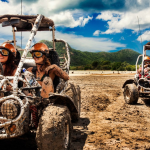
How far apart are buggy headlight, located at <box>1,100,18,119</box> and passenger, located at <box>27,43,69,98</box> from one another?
3.95ft

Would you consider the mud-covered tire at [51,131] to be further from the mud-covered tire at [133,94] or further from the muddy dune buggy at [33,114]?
the mud-covered tire at [133,94]

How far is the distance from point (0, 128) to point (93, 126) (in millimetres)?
3014

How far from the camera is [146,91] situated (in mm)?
7656

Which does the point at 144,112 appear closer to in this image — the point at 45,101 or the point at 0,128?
the point at 45,101

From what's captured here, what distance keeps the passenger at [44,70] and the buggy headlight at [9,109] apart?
3.95ft

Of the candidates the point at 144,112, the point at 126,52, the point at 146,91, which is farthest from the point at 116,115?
the point at 126,52

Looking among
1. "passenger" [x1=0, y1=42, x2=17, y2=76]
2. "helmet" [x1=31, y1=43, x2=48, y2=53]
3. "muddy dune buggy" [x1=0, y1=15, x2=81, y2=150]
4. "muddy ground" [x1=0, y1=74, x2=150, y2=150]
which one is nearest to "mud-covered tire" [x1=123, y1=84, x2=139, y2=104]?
"muddy ground" [x1=0, y1=74, x2=150, y2=150]

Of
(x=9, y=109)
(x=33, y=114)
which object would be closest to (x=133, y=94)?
(x=33, y=114)

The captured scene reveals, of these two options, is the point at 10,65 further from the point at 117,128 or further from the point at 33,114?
the point at 117,128

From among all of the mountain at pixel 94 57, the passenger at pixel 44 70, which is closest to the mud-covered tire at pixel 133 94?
the passenger at pixel 44 70

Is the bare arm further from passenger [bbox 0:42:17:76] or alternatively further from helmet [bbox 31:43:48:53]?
passenger [bbox 0:42:17:76]

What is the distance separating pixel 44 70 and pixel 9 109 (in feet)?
5.31

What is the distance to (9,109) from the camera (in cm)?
253

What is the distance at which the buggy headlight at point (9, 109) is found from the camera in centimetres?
252
